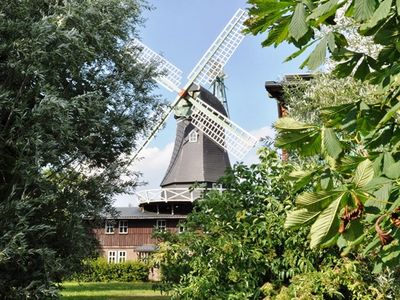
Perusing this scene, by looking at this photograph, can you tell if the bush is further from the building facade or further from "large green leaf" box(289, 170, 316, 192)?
"large green leaf" box(289, 170, 316, 192)

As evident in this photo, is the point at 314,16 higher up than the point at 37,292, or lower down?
higher up

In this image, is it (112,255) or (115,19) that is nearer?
(115,19)

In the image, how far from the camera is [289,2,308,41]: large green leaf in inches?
68.9

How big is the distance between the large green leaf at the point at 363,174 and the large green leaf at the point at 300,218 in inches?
8.9

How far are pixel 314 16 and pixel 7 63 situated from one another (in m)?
6.13

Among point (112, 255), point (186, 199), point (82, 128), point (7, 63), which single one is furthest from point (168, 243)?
point (112, 255)

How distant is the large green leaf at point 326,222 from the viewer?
1.70 metres

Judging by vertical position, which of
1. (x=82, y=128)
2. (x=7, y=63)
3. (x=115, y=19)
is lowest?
(x=82, y=128)

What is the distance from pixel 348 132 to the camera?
2289 millimetres

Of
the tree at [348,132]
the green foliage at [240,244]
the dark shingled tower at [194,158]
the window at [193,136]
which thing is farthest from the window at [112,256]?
the tree at [348,132]

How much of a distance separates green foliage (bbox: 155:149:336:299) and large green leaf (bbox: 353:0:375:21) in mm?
4070

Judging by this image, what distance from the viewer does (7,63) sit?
6.88 meters

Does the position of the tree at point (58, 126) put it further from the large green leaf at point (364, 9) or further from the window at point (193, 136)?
the window at point (193, 136)

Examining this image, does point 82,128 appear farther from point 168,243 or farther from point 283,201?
point 283,201
